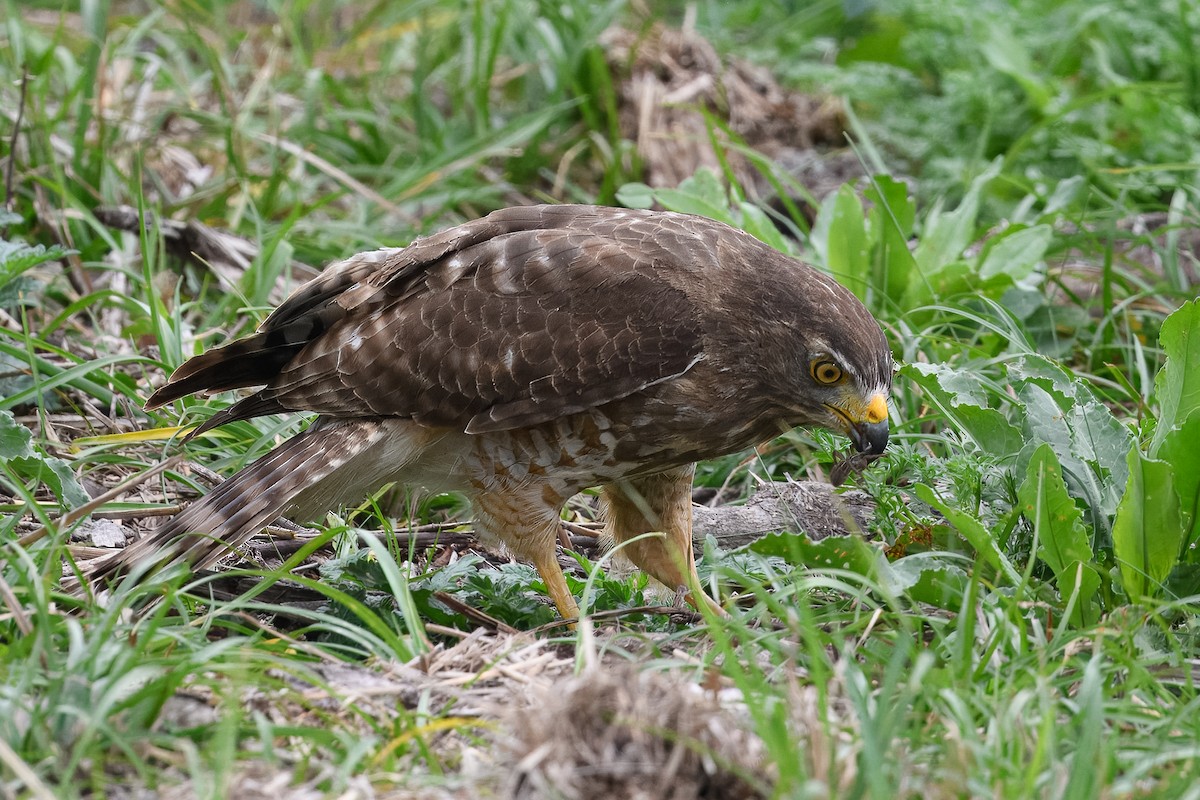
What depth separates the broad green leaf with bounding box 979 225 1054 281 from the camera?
529 cm

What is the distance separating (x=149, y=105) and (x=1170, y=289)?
201 inches

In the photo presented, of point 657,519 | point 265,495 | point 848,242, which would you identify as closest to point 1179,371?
point 657,519

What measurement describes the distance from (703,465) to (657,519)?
3.07 ft

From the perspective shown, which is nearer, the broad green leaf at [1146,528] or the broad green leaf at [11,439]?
the broad green leaf at [1146,528]

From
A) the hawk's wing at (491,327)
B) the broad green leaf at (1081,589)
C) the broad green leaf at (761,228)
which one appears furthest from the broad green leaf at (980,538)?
the broad green leaf at (761,228)

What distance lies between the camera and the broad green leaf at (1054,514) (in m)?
3.40

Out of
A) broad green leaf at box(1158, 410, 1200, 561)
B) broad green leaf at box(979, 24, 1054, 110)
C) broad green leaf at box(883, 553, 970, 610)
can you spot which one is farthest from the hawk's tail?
broad green leaf at box(979, 24, 1054, 110)

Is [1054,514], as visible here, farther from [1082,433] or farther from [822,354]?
[822,354]

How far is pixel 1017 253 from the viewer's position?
534cm

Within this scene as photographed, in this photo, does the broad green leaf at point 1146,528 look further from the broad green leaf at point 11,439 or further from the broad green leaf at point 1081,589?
the broad green leaf at point 11,439

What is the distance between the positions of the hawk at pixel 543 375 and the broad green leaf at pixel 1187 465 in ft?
2.49


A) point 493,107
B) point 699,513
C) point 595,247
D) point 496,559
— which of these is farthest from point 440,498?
point 493,107

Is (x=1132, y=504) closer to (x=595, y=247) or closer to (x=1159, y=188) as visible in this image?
(x=595, y=247)

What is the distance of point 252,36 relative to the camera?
891 centimetres
